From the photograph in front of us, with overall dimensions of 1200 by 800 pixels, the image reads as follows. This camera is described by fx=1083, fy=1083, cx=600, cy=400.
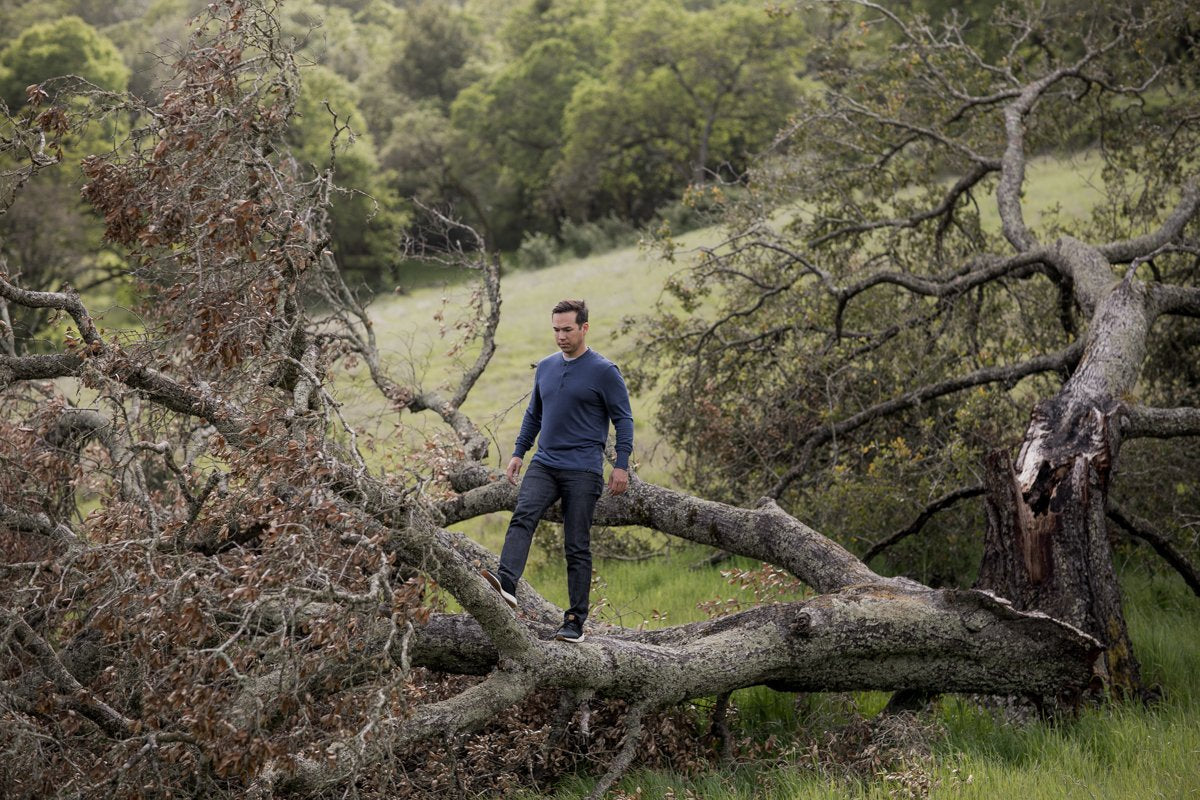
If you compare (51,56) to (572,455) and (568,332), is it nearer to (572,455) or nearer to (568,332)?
(568,332)

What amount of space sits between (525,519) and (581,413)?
2.28 feet

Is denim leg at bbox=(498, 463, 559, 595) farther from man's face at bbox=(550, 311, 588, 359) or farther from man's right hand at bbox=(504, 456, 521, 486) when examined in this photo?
man's face at bbox=(550, 311, 588, 359)

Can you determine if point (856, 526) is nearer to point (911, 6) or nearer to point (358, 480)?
point (358, 480)

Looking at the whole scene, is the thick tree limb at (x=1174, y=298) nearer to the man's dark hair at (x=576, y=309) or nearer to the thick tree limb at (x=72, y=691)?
the man's dark hair at (x=576, y=309)

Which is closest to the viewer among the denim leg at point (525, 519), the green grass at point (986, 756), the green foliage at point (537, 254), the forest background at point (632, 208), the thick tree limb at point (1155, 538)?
the green grass at point (986, 756)

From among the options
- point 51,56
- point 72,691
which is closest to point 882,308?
point 72,691

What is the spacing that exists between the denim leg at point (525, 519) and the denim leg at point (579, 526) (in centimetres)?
10

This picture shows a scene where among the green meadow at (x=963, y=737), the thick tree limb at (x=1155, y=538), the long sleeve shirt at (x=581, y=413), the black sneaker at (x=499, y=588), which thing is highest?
the long sleeve shirt at (x=581, y=413)

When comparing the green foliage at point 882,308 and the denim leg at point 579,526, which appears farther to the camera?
the green foliage at point 882,308

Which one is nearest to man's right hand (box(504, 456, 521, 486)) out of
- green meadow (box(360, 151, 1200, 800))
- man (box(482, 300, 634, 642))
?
man (box(482, 300, 634, 642))

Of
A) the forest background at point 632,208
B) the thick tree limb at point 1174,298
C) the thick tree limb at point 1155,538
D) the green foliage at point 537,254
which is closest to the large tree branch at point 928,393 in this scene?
the forest background at point 632,208

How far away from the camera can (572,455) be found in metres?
6.22

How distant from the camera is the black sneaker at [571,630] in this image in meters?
6.05

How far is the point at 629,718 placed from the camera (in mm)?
6137
